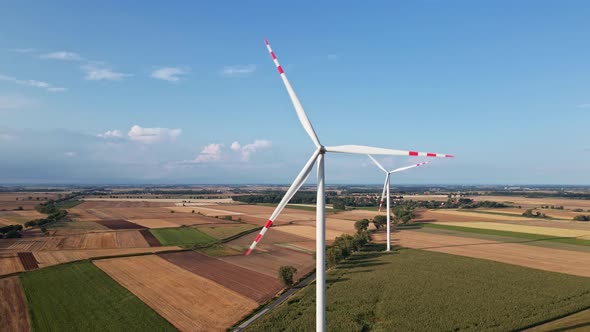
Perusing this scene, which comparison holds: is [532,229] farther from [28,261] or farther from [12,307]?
[28,261]

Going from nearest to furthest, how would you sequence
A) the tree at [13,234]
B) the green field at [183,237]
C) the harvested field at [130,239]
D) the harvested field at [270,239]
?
the harvested field at [130,239]
the green field at [183,237]
the harvested field at [270,239]
the tree at [13,234]

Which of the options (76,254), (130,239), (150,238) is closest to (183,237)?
(150,238)

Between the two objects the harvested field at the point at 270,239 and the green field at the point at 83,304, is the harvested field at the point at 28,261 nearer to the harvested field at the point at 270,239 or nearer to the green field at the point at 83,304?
the green field at the point at 83,304

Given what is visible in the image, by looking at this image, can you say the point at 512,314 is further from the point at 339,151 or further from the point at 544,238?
the point at 544,238

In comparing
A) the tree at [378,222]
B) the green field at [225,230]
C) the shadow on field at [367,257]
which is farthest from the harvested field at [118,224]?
the tree at [378,222]

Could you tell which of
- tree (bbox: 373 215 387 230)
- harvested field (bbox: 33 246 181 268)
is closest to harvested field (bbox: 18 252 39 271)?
harvested field (bbox: 33 246 181 268)
